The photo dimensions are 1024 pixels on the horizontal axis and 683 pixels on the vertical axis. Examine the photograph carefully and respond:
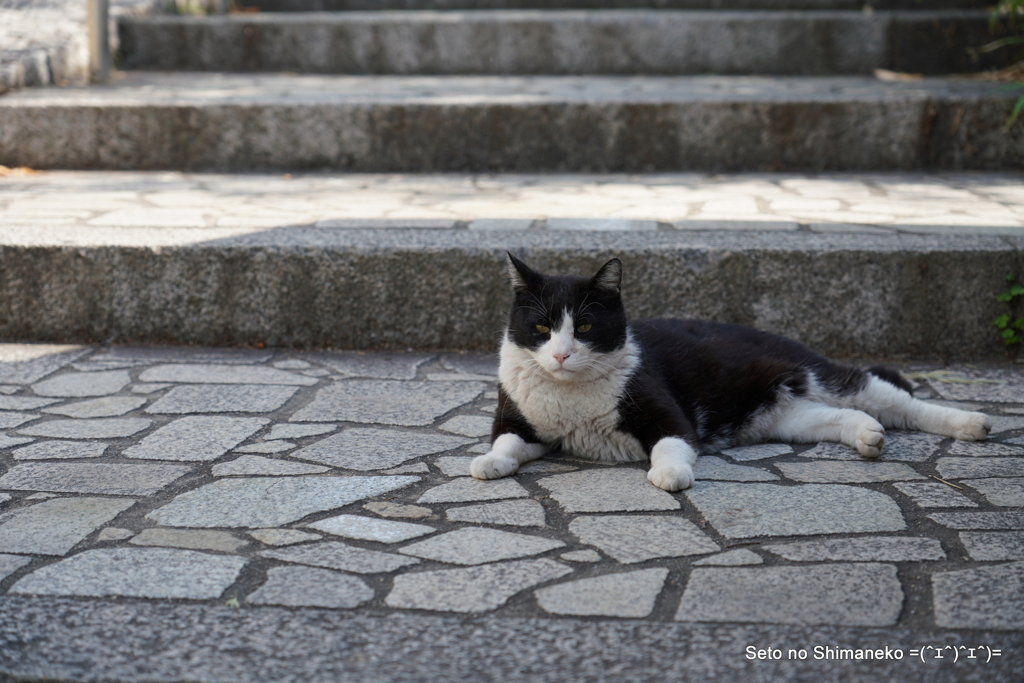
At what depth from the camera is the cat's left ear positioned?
289 centimetres

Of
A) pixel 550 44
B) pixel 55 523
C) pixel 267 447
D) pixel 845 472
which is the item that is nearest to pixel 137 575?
pixel 55 523

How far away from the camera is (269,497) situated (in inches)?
105


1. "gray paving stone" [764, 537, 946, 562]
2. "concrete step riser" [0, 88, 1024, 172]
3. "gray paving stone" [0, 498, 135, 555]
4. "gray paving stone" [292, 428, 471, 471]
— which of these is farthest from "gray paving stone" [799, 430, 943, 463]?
"concrete step riser" [0, 88, 1024, 172]

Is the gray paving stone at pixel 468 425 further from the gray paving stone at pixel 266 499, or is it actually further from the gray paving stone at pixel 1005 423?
the gray paving stone at pixel 1005 423

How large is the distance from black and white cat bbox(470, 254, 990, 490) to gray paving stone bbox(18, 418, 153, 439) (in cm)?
130

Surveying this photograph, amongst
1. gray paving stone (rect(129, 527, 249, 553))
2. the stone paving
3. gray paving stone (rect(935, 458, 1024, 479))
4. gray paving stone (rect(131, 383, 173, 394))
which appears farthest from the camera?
the stone paving

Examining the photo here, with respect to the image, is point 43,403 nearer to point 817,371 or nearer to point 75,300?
point 75,300

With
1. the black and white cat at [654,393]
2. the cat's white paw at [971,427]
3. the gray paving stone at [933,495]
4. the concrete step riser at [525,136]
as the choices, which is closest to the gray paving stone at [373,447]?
the black and white cat at [654,393]

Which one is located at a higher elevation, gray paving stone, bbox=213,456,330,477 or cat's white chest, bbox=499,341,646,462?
cat's white chest, bbox=499,341,646,462

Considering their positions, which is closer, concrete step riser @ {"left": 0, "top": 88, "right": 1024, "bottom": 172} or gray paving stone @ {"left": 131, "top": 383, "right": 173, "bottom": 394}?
gray paving stone @ {"left": 131, "top": 383, "right": 173, "bottom": 394}

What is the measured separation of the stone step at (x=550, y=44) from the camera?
7.59 meters

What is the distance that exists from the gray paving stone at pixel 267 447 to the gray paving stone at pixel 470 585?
3.37 ft

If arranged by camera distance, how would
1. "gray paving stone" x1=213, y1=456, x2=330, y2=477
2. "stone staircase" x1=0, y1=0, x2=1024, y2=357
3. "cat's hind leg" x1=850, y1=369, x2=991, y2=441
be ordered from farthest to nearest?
"stone staircase" x1=0, y1=0, x2=1024, y2=357 → "cat's hind leg" x1=850, y1=369, x2=991, y2=441 → "gray paving stone" x1=213, y1=456, x2=330, y2=477

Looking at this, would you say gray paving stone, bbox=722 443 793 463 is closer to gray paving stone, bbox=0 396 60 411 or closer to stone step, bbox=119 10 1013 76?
gray paving stone, bbox=0 396 60 411
